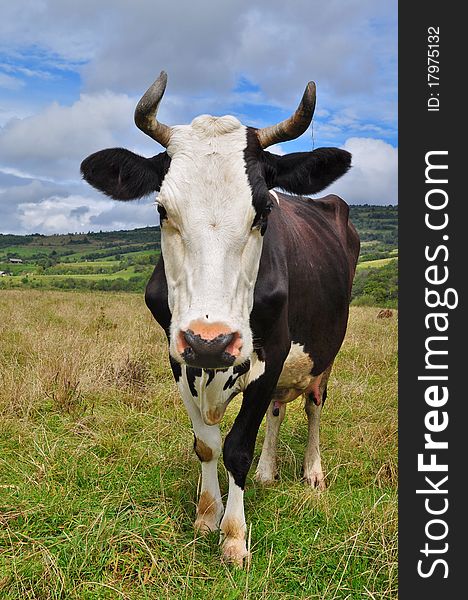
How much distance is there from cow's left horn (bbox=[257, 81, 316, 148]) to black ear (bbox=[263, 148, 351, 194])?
172mm

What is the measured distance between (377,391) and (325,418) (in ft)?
3.29

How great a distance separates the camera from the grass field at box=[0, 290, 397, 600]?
2.93 meters

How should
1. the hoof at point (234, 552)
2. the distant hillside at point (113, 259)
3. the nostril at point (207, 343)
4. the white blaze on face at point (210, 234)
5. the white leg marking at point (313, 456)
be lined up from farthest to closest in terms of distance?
the distant hillside at point (113, 259) < the white leg marking at point (313, 456) < the hoof at point (234, 552) < the white blaze on face at point (210, 234) < the nostril at point (207, 343)

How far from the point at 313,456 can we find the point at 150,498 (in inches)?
64.2

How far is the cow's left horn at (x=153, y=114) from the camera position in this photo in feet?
10.3

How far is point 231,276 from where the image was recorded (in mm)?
2830

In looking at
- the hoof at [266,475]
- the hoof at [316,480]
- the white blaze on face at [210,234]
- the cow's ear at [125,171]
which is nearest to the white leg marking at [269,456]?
the hoof at [266,475]

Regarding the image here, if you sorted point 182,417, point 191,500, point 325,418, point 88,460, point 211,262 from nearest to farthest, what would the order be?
point 211,262, point 191,500, point 88,460, point 182,417, point 325,418

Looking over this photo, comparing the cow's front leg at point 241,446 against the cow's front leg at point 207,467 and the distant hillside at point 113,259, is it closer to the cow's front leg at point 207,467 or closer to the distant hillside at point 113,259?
the cow's front leg at point 207,467

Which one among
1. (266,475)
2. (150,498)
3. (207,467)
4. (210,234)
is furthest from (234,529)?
(210,234)

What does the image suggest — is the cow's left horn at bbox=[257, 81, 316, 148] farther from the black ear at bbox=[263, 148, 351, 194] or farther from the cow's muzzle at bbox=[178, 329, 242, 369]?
the cow's muzzle at bbox=[178, 329, 242, 369]

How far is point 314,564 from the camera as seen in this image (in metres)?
3.21

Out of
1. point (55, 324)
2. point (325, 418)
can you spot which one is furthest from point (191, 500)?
point (55, 324)

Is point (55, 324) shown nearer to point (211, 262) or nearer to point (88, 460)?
point (88, 460)
